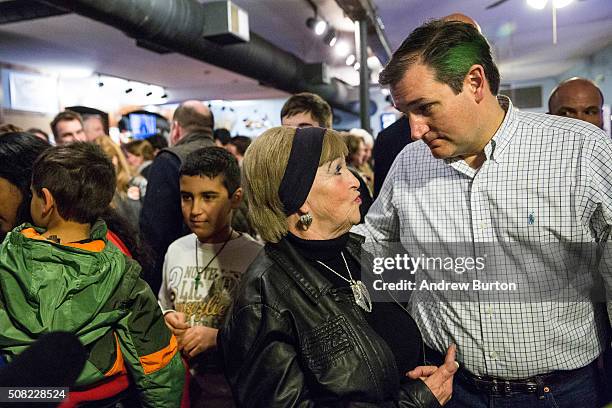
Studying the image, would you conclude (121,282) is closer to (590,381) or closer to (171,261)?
(171,261)

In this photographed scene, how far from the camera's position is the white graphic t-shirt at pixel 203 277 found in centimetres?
180

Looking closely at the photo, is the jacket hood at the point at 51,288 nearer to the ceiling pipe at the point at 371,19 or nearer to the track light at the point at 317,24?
the ceiling pipe at the point at 371,19

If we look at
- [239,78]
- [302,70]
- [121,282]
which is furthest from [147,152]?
[239,78]

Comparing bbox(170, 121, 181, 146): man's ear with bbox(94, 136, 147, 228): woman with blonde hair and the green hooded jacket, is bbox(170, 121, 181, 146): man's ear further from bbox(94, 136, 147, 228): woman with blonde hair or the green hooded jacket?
the green hooded jacket

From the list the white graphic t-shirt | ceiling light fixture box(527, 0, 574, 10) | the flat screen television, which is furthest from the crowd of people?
the flat screen television

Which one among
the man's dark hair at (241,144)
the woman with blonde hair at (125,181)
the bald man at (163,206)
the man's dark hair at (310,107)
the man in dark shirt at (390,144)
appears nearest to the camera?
the man in dark shirt at (390,144)

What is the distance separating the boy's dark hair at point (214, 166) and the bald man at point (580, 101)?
191 centimetres

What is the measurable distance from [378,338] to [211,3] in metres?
5.04

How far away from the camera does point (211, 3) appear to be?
17.7ft

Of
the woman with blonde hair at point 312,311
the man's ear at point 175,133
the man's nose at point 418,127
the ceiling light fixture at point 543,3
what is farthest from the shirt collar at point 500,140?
the ceiling light fixture at point 543,3

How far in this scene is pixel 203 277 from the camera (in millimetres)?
1853

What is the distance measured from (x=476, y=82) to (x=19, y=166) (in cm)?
141

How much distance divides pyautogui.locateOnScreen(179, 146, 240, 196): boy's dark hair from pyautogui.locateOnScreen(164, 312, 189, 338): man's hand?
22.4 inches

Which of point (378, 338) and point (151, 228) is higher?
point (151, 228)
